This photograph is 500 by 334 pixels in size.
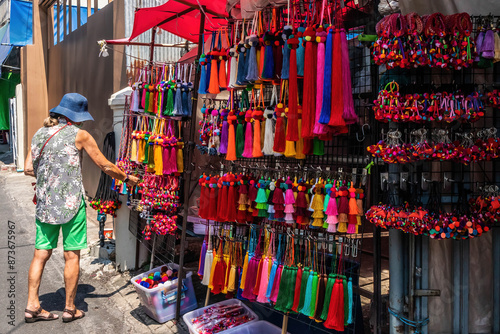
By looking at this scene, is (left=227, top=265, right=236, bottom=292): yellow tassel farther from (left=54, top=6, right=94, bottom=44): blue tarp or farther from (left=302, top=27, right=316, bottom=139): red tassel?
(left=54, top=6, right=94, bottom=44): blue tarp

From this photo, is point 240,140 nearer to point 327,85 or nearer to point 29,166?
point 327,85

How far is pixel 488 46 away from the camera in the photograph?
2.10m

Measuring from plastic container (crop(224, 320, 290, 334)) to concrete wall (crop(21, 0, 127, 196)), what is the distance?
4.91 m

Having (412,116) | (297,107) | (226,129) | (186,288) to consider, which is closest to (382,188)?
(412,116)

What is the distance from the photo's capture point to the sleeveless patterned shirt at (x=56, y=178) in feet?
11.8

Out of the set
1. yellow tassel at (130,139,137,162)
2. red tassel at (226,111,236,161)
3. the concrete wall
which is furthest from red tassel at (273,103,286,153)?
the concrete wall

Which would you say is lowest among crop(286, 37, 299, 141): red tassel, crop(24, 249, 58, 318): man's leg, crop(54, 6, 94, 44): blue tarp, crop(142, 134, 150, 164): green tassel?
crop(24, 249, 58, 318): man's leg

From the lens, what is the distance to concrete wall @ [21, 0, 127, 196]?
24.1 ft

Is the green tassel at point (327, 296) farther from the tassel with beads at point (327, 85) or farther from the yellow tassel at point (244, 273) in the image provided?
the tassel with beads at point (327, 85)

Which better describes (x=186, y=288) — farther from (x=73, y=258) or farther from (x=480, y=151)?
(x=480, y=151)

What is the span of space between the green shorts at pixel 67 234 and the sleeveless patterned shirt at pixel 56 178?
3.0 inches

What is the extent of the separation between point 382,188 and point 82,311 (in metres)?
3.07

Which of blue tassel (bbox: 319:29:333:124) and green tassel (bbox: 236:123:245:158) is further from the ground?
blue tassel (bbox: 319:29:333:124)

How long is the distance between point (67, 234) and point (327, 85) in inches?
104
